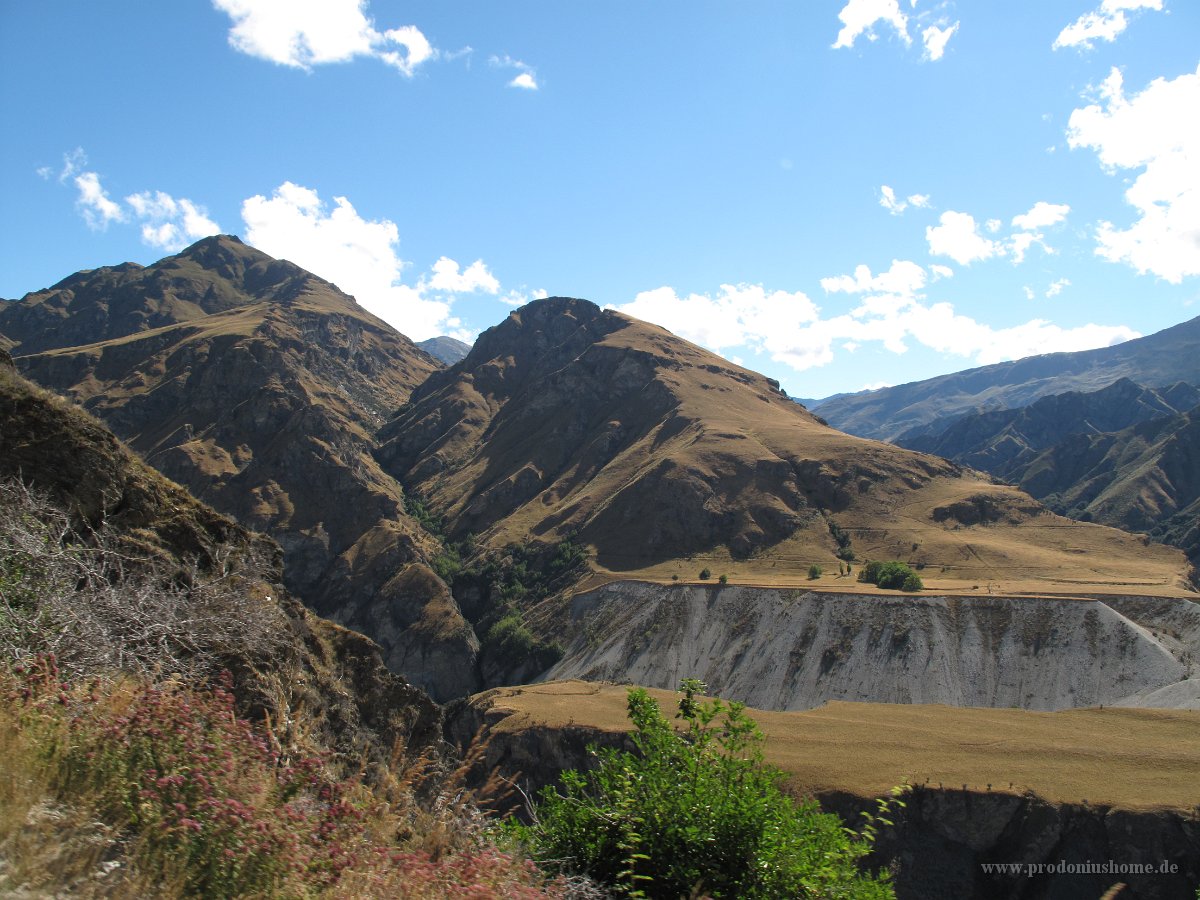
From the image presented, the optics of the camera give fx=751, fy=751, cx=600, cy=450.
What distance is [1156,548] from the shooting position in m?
114

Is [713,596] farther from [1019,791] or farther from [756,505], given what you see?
[1019,791]

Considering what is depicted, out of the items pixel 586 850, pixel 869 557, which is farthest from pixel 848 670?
pixel 586 850

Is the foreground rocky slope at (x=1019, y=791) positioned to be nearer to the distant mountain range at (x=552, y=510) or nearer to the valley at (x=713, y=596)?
the valley at (x=713, y=596)

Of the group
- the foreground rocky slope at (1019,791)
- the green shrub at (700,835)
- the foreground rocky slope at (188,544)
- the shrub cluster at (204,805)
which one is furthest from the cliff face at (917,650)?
the shrub cluster at (204,805)

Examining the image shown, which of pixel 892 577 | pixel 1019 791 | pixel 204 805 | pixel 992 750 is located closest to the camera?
pixel 204 805

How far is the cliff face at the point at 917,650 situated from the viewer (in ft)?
227

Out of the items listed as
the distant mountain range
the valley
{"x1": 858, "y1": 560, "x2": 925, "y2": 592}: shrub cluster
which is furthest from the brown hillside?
{"x1": 858, "y1": 560, "x2": 925, "y2": 592}: shrub cluster

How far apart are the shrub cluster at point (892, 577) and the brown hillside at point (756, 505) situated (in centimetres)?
379

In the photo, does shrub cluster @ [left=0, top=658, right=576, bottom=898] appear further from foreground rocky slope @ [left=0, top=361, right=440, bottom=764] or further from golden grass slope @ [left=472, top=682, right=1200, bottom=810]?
golden grass slope @ [left=472, top=682, right=1200, bottom=810]

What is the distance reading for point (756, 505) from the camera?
14112 cm

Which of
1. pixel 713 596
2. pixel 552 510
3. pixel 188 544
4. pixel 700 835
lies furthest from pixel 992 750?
pixel 552 510

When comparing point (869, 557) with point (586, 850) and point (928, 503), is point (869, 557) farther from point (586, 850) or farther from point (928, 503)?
point (586, 850)

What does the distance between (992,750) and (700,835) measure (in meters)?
47.2

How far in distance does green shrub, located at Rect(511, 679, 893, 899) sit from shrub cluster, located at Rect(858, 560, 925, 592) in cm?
9004
